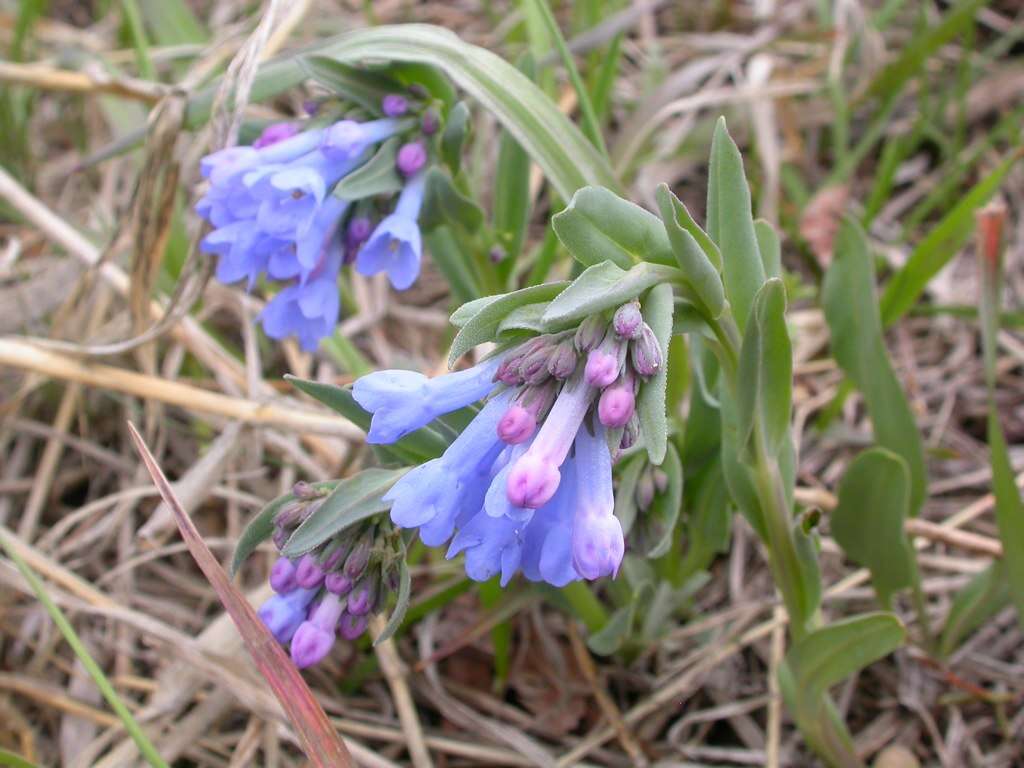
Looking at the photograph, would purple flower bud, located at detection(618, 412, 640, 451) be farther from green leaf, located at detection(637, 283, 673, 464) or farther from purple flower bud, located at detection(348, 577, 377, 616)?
purple flower bud, located at detection(348, 577, 377, 616)

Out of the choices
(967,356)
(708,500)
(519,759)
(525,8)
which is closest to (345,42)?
(525,8)

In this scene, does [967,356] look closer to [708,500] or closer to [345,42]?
[708,500]

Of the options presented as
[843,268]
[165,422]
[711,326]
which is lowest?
[165,422]

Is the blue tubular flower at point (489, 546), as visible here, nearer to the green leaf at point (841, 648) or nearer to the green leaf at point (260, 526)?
the green leaf at point (260, 526)

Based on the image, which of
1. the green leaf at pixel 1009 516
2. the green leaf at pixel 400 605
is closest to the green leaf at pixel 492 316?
the green leaf at pixel 400 605

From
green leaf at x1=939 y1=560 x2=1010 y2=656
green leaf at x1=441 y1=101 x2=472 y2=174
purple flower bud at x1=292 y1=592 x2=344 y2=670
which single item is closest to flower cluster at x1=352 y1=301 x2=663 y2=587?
purple flower bud at x1=292 y1=592 x2=344 y2=670

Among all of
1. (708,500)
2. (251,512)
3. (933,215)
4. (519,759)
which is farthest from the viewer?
(933,215)
